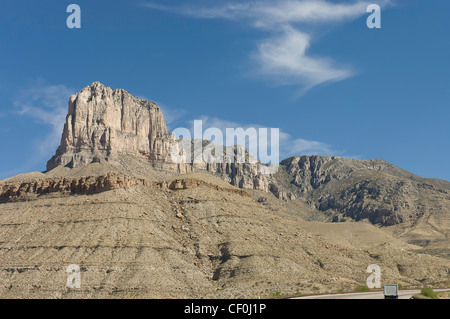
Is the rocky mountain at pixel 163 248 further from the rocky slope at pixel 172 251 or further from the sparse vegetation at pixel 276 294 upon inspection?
the sparse vegetation at pixel 276 294

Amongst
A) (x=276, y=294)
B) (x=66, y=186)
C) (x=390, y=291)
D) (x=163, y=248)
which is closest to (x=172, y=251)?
(x=163, y=248)

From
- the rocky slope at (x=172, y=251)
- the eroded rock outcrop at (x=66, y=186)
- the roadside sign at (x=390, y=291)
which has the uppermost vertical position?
the eroded rock outcrop at (x=66, y=186)

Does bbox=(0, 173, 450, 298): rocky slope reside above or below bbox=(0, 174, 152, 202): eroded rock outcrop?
below

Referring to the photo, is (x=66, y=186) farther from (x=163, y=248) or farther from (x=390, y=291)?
(x=390, y=291)

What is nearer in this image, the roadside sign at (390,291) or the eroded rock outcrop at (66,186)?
the roadside sign at (390,291)

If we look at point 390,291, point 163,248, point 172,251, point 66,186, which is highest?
point 66,186

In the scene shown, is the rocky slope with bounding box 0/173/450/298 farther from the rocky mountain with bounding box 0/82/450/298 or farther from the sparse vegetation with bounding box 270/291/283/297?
the sparse vegetation with bounding box 270/291/283/297

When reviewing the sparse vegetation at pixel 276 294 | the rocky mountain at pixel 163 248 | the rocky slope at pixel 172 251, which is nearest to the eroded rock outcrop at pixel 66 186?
the rocky mountain at pixel 163 248

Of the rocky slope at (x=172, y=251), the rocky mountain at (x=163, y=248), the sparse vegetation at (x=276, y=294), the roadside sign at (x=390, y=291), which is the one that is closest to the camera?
the roadside sign at (x=390, y=291)

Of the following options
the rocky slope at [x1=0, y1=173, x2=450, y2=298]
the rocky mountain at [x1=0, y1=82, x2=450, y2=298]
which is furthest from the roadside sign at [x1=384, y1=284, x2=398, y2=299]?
the rocky mountain at [x1=0, y1=82, x2=450, y2=298]

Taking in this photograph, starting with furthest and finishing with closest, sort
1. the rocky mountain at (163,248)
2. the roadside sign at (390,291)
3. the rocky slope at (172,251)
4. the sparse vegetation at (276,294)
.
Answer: the rocky mountain at (163,248)
the rocky slope at (172,251)
the sparse vegetation at (276,294)
the roadside sign at (390,291)
